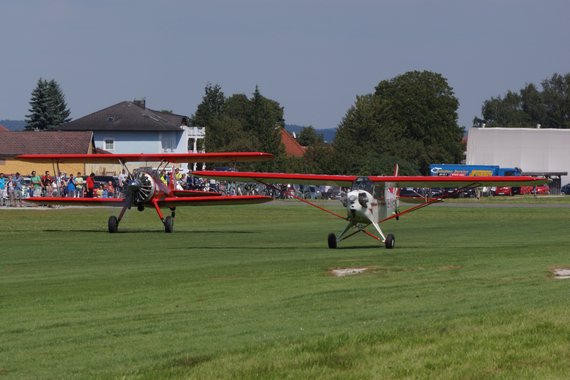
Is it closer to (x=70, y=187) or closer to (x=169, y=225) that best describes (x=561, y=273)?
(x=169, y=225)

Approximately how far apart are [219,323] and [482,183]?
1668cm

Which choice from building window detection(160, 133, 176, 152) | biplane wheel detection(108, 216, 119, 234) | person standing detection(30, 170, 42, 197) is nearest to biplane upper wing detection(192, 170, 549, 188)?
biplane wheel detection(108, 216, 119, 234)

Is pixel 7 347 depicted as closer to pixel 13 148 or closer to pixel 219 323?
pixel 219 323

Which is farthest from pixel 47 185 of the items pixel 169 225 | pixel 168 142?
pixel 168 142

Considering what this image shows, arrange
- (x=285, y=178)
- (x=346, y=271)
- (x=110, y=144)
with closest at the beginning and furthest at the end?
(x=346, y=271)
(x=285, y=178)
(x=110, y=144)

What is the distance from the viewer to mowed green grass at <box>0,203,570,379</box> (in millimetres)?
10711

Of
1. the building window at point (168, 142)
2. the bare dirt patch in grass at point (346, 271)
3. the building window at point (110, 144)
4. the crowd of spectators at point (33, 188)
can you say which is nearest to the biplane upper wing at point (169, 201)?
the crowd of spectators at point (33, 188)

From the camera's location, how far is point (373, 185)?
28.1m

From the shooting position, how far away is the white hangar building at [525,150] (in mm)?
120000

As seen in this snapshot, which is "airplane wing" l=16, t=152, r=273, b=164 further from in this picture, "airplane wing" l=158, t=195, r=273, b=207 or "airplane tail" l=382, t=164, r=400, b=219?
"airplane tail" l=382, t=164, r=400, b=219

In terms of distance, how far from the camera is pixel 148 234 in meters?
36.0

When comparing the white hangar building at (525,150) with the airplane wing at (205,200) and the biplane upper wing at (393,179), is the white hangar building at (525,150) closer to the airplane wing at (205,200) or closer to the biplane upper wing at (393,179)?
the airplane wing at (205,200)

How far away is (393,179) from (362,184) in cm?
112

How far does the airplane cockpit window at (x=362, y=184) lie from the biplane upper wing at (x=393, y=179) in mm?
346
